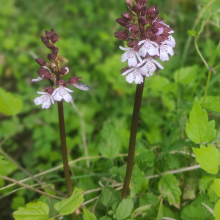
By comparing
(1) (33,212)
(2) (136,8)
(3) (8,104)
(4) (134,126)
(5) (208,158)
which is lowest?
(1) (33,212)

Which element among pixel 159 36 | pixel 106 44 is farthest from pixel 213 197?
pixel 106 44

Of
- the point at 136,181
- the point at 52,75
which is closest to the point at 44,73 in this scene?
the point at 52,75

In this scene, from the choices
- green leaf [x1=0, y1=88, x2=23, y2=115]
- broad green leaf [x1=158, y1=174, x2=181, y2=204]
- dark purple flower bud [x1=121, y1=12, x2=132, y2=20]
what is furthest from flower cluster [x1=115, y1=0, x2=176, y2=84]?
green leaf [x1=0, y1=88, x2=23, y2=115]

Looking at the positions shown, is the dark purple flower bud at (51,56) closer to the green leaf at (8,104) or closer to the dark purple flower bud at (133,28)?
the dark purple flower bud at (133,28)

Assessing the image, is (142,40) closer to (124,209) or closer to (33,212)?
(124,209)

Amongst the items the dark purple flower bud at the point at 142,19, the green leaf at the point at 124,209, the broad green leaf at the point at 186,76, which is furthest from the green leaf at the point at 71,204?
the broad green leaf at the point at 186,76

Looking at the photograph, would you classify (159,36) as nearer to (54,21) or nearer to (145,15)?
(145,15)
